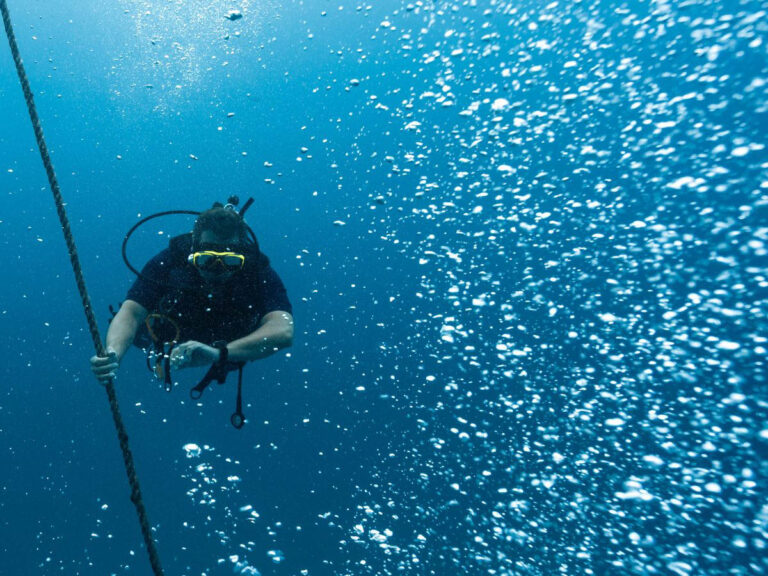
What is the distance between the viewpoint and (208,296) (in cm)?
259

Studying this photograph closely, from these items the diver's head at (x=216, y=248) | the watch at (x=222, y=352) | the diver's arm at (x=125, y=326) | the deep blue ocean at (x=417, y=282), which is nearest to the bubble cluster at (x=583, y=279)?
the deep blue ocean at (x=417, y=282)

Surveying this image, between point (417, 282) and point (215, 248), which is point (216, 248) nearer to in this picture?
point (215, 248)

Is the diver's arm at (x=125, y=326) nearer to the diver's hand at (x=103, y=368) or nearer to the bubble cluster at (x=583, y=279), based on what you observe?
the diver's hand at (x=103, y=368)

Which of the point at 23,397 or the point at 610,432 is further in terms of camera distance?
the point at 23,397

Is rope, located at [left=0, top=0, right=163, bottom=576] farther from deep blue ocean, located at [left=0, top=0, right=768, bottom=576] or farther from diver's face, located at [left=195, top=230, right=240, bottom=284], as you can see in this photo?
deep blue ocean, located at [left=0, top=0, right=768, bottom=576]

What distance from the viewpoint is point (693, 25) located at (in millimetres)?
9461

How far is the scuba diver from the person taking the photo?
8.30ft

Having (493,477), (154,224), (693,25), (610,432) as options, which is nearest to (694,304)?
(610,432)

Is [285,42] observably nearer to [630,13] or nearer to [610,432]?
[630,13]

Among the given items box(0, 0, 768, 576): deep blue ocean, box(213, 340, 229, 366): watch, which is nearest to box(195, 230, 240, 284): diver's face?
box(213, 340, 229, 366): watch

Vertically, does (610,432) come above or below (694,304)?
below

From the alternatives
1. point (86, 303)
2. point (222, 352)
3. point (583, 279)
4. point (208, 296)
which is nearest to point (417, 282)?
point (583, 279)

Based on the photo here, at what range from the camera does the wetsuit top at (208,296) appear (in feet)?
8.50

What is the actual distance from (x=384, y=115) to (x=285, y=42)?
5.28 meters
